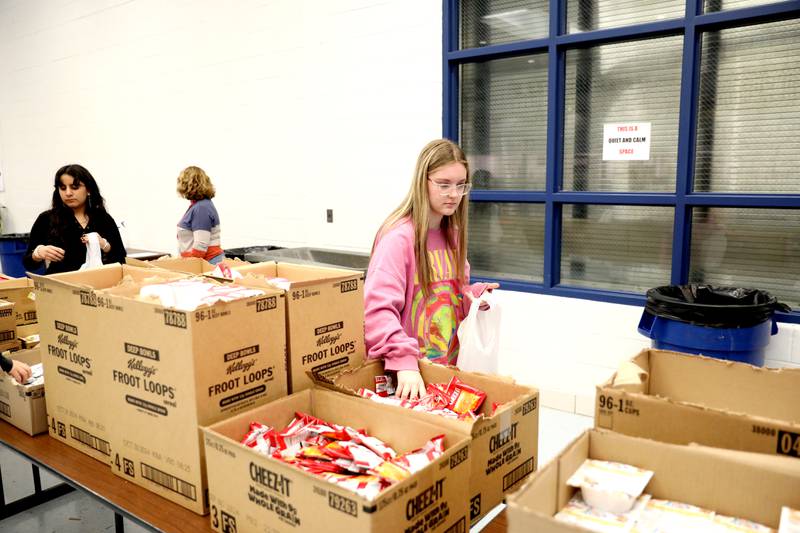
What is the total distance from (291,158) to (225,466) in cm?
385

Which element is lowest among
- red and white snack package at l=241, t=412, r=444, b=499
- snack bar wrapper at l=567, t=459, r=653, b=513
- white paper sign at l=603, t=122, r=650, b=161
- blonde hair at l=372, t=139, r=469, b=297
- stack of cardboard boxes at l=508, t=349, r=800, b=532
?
red and white snack package at l=241, t=412, r=444, b=499

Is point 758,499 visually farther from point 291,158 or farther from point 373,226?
point 291,158

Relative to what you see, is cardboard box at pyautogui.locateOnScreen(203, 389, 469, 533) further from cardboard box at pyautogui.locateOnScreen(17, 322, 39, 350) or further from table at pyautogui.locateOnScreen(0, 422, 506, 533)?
cardboard box at pyautogui.locateOnScreen(17, 322, 39, 350)

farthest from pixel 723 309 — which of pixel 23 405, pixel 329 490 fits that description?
pixel 23 405

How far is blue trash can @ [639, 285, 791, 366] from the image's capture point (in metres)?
2.47

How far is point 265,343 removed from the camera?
1.30 metres

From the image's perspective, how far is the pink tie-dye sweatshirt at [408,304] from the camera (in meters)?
1.62

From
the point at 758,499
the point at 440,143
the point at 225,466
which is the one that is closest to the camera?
the point at 758,499

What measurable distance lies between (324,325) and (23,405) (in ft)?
2.86

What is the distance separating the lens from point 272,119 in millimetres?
4797

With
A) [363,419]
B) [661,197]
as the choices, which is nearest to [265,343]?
[363,419]

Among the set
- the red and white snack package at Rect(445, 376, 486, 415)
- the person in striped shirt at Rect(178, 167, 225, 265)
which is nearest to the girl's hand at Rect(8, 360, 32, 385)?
the red and white snack package at Rect(445, 376, 486, 415)

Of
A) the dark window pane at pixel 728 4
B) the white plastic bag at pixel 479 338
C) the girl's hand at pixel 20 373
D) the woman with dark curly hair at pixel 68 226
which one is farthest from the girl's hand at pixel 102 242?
the dark window pane at pixel 728 4

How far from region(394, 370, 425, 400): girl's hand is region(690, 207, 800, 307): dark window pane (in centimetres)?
234
